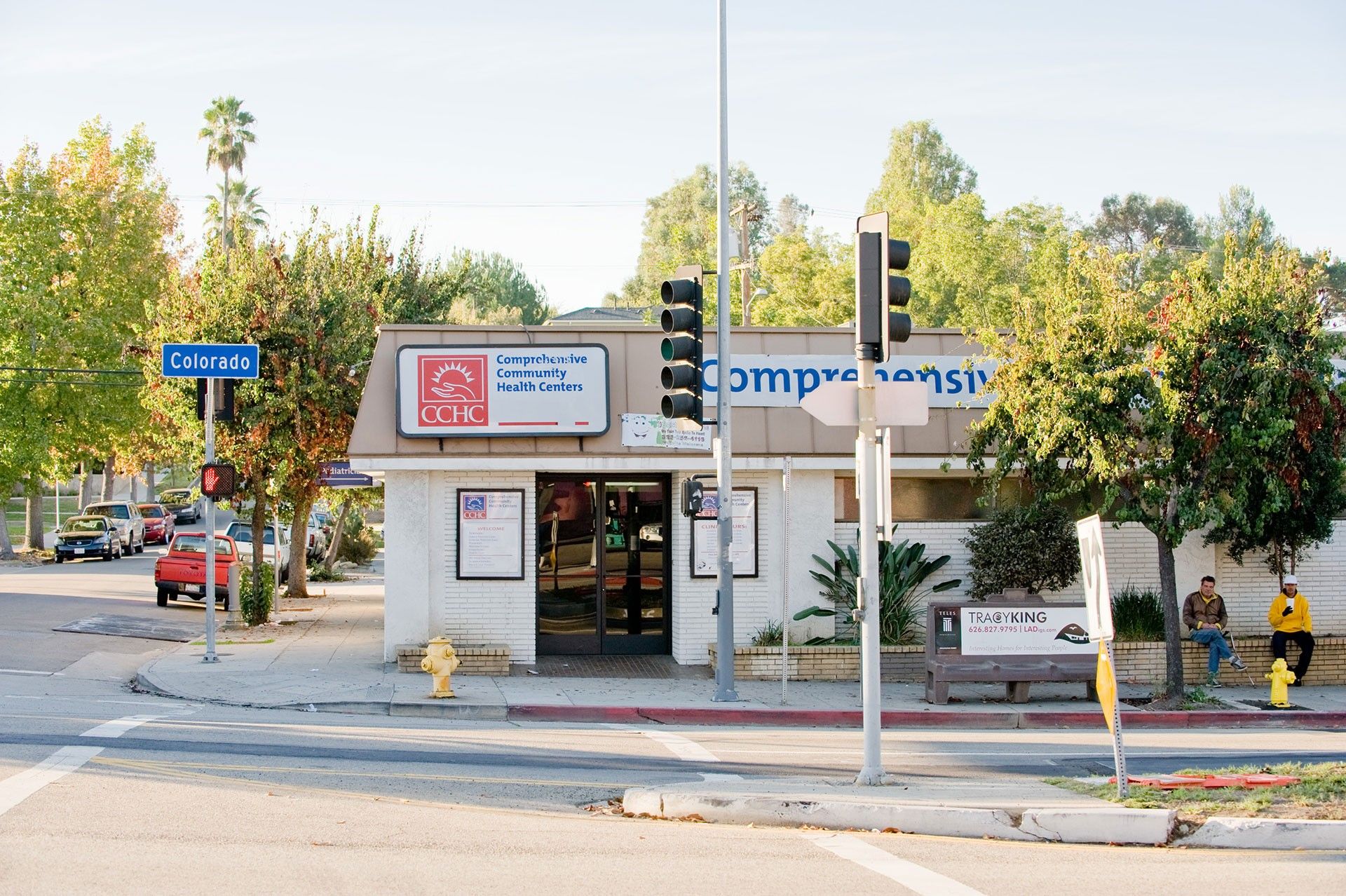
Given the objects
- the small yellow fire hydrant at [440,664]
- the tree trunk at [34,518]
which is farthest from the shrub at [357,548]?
the small yellow fire hydrant at [440,664]

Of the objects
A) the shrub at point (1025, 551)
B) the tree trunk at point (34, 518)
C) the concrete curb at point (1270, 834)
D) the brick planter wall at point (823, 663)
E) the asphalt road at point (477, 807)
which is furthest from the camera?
the tree trunk at point (34, 518)

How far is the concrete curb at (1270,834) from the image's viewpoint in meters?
8.38

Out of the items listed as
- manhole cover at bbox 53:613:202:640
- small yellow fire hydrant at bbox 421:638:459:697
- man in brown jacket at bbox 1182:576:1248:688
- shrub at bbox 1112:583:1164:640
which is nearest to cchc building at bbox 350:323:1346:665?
shrub at bbox 1112:583:1164:640

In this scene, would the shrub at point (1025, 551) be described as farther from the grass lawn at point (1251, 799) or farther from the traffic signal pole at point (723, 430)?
the grass lawn at point (1251, 799)

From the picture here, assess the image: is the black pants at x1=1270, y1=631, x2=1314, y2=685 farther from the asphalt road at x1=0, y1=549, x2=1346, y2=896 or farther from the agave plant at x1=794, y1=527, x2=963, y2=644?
the agave plant at x1=794, y1=527, x2=963, y2=644

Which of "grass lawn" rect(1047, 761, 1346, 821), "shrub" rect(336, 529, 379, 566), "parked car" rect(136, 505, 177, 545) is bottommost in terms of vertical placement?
"grass lawn" rect(1047, 761, 1346, 821)

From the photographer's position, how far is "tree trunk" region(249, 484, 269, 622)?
23.1 m

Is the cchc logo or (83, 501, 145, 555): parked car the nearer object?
the cchc logo

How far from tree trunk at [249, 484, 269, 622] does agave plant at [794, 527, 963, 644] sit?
33.4ft

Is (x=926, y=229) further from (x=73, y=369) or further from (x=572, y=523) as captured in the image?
(x=572, y=523)

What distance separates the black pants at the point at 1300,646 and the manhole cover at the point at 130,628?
16816 mm

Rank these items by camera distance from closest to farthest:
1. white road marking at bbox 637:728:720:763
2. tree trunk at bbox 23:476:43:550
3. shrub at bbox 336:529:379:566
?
white road marking at bbox 637:728:720:763 < shrub at bbox 336:529:379:566 < tree trunk at bbox 23:476:43:550

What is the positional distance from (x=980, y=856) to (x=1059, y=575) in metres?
10.8

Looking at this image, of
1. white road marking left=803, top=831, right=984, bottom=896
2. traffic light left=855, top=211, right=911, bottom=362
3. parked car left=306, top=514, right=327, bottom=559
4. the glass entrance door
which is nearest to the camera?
white road marking left=803, top=831, right=984, bottom=896
